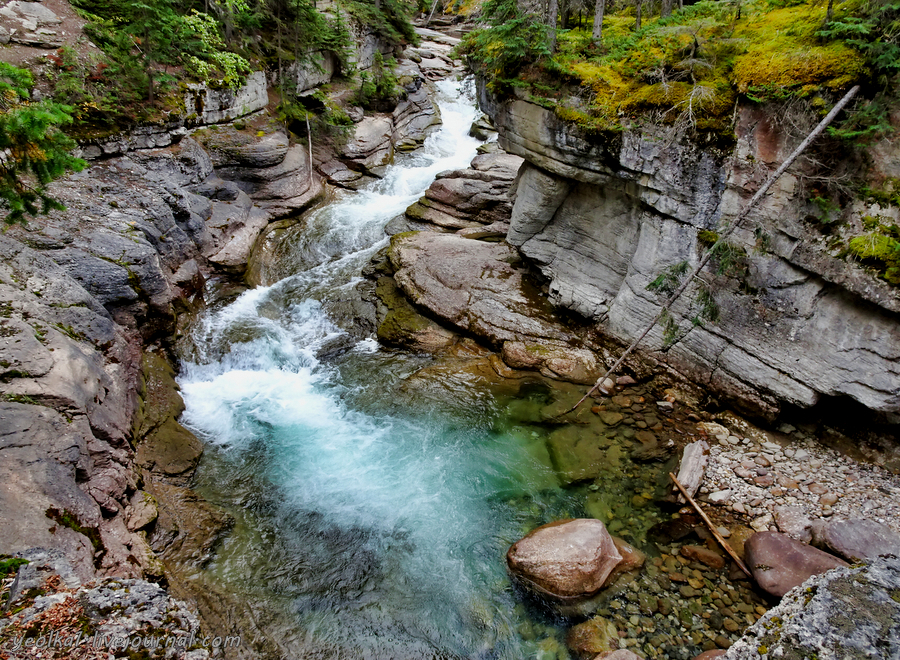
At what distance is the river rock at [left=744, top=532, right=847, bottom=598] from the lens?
732 centimetres

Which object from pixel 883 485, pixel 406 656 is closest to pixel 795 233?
pixel 883 485

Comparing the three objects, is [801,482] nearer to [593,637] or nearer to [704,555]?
[704,555]

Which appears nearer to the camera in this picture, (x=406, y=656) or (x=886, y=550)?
(x=406, y=656)

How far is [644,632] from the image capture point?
23.3ft

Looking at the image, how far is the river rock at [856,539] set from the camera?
749 centimetres

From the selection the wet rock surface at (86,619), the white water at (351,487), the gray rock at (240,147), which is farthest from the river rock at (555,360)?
the gray rock at (240,147)

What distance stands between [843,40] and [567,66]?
5942 millimetres

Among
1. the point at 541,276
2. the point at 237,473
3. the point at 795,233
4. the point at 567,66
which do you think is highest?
the point at 567,66

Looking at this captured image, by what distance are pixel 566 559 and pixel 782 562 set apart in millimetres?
3627

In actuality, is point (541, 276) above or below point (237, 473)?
above

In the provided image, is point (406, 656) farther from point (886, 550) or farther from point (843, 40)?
point (843, 40)

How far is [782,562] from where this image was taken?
7.55 metres

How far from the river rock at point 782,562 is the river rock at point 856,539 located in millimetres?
237

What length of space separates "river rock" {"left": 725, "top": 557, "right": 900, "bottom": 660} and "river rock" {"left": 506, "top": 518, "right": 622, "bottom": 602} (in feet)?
9.00
